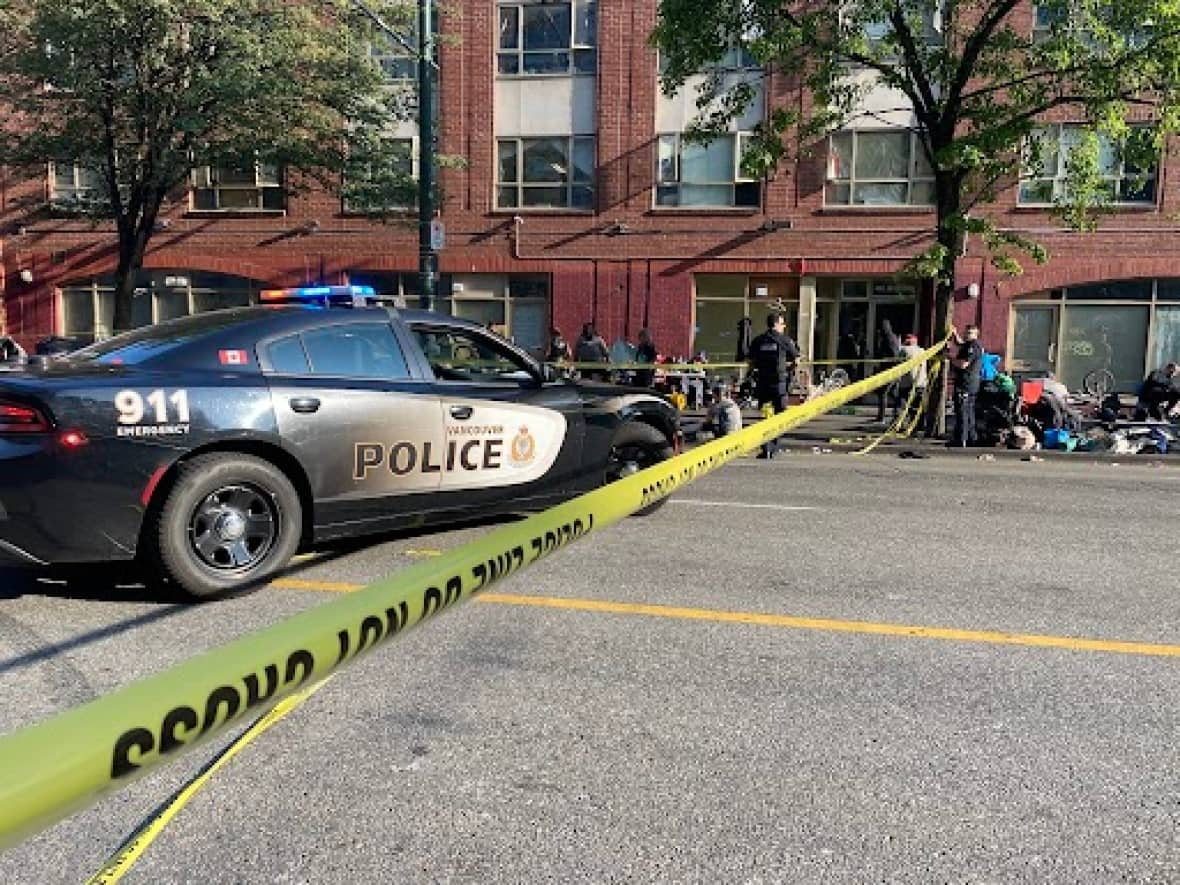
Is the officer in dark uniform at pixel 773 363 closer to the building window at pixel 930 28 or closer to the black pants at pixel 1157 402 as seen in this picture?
the building window at pixel 930 28

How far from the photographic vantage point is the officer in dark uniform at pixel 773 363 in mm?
10945

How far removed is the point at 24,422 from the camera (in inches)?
161

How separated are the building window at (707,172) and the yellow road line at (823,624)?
54.8 feet

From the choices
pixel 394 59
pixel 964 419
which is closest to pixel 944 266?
pixel 964 419

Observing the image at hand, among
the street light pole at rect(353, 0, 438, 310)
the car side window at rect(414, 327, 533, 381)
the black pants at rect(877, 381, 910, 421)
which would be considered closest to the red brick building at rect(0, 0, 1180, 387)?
the black pants at rect(877, 381, 910, 421)

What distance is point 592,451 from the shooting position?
610 cm

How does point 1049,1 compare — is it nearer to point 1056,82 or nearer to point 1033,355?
point 1056,82

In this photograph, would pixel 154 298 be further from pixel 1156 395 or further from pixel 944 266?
pixel 1156 395

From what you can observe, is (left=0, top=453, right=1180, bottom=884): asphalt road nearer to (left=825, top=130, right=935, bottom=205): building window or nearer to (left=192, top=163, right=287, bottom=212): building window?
(left=825, top=130, right=935, bottom=205): building window

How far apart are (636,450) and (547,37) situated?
54.8ft

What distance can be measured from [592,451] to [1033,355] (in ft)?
54.1

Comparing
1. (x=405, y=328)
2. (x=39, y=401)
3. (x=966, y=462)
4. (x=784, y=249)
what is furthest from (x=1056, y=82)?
(x=39, y=401)

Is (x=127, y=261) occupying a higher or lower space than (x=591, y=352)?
higher

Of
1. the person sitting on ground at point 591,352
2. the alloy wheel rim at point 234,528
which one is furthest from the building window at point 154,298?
the alloy wheel rim at point 234,528
